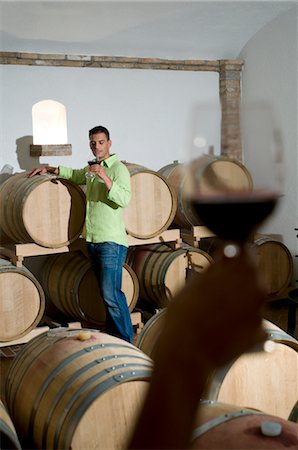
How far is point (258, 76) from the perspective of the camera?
7215mm

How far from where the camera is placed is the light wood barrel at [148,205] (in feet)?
17.4

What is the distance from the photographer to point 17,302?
4.77 m

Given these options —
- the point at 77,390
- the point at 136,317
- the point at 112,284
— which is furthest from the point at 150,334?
the point at 136,317

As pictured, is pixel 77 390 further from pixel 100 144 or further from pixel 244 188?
pixel 100 144

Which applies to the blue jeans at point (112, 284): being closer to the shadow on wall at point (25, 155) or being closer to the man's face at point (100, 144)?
the man's face at point (100, 144)

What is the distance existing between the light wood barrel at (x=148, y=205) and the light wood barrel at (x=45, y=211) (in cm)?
51

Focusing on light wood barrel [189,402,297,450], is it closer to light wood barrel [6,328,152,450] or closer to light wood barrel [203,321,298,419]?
light wood barrel [6,328,152,450]

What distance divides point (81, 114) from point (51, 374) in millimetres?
4717

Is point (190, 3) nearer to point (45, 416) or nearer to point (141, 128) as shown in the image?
point (141, 128)

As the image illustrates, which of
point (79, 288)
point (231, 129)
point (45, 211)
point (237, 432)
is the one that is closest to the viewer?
point (231, 129)

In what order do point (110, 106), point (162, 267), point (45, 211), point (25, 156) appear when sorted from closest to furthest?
point (45, 211), point (162, 267), point (25, 156), point (110, 106)

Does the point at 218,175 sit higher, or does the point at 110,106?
the point at 110,106

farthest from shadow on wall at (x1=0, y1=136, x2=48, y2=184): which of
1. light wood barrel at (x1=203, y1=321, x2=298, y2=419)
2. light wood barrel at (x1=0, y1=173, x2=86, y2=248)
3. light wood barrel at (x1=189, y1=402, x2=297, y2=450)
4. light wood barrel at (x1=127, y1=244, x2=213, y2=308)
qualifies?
light wood barrel at (x1=189, y1=402, x2=297, y2=450)

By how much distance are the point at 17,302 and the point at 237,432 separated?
3.65m
